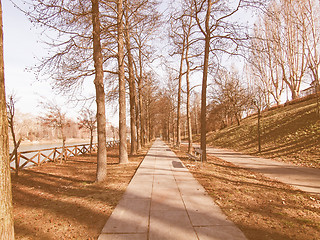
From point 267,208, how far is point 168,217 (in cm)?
249

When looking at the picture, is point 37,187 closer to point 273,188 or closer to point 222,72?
point 273,188

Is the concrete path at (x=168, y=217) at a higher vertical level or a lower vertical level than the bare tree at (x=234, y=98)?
lower

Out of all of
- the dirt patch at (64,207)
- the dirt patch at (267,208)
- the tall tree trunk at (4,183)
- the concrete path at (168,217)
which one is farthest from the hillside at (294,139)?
the tall tree trunk at (4,183)

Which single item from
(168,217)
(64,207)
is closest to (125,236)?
(168,217)

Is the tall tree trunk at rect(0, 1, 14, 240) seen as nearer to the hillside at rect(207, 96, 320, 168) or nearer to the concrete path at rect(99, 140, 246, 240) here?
the concrete path at rect(99, 140, 246, 240)

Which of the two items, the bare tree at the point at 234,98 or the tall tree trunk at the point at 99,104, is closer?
the tall tree trunk at the point at 99,104

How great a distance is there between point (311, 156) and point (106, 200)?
1187 cm

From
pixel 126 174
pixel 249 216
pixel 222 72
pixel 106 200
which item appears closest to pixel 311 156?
pixel 222 72

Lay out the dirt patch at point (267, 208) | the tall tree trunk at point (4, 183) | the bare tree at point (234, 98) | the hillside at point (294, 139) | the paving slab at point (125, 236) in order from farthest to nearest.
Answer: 1. the bare tree at point (234, 98)
2. the hillside at point (294, 139)
3. the dirt patch at point (267, 208)
4. the paving slab at point (125, 236)
5. the tall tree trunk at point (4, 183)

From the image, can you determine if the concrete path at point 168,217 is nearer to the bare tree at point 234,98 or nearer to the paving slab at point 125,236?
the paving slab at point 125,236

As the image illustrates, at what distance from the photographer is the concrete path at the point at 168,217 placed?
10.8 ft

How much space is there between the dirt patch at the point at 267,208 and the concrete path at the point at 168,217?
323 mm

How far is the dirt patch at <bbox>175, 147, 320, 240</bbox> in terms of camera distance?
3.39 m

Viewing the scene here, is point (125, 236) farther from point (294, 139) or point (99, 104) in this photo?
point (294, 139)
